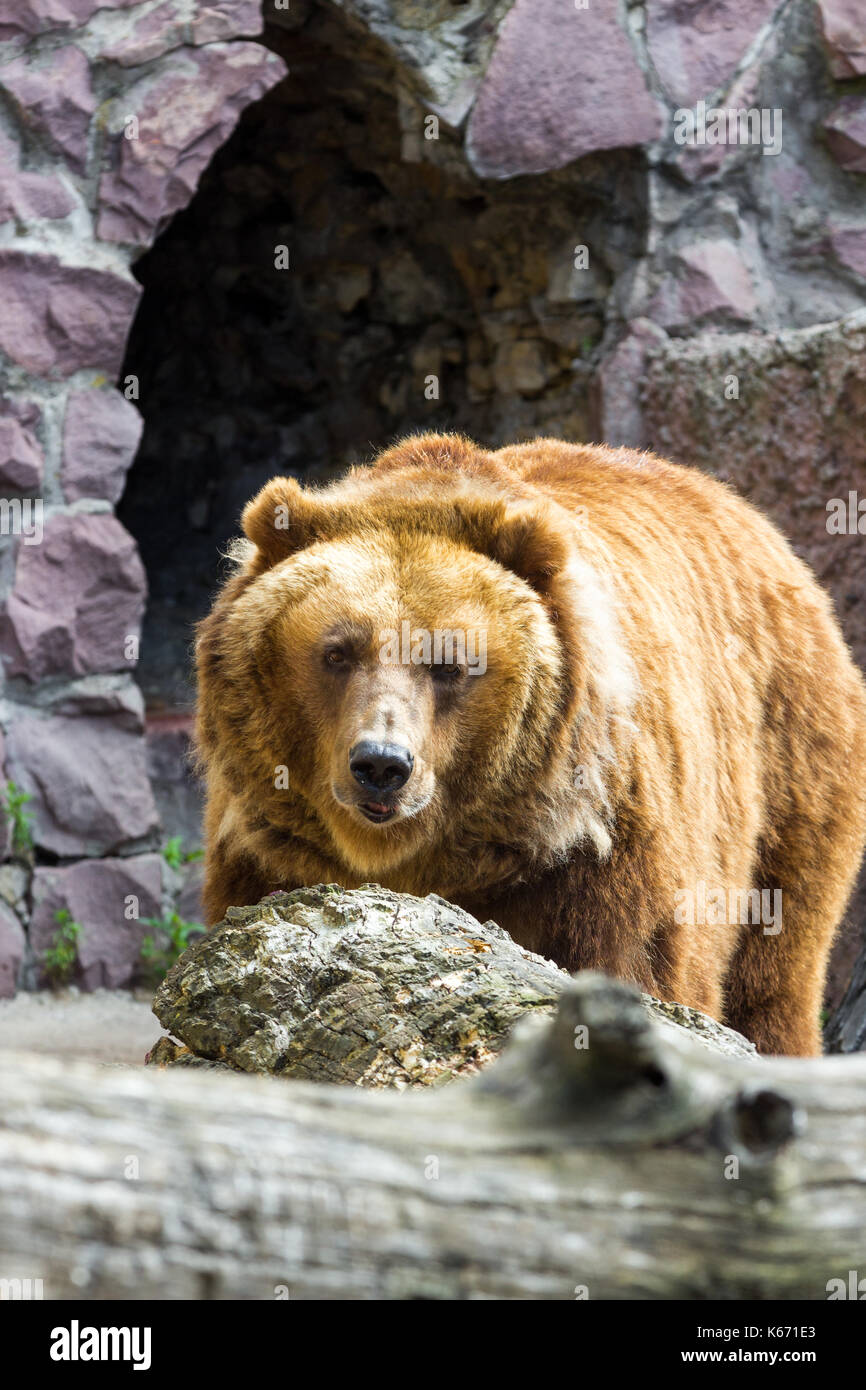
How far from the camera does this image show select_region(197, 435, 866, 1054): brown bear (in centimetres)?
329

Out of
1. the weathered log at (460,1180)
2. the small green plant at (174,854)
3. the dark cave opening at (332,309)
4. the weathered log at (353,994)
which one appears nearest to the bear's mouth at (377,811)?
the weathered log at (353,994)

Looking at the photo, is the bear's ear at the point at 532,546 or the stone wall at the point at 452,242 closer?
the bear's ear at the point at 532,546

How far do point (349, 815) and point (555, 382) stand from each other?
138 inches

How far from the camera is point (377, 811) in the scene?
3113mm

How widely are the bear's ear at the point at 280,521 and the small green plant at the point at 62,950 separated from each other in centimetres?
240

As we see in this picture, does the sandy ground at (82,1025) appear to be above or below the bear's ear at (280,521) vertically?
below

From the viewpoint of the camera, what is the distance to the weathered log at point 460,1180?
131 cm

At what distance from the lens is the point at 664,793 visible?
3.48 meters

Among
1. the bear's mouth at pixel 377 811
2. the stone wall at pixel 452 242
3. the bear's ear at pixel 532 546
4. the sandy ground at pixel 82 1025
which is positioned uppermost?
the stone wall at pixel 452 242

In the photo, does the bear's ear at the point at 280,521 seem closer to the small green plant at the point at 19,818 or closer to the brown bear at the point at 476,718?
the brown bear at the point at 476,718

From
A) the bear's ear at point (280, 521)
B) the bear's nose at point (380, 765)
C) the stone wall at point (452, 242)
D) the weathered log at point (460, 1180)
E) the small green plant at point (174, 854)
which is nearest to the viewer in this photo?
the weathered log at point (460, 1180)

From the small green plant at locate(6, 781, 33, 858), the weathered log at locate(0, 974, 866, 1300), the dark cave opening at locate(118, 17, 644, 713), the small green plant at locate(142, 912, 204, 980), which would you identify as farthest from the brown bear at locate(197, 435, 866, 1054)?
the dark cave opening at locate(118, 17, 644, 713)

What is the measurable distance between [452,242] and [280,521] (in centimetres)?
344

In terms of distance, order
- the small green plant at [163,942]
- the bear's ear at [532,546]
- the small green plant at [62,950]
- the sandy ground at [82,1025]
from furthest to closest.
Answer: the small green plant at [163,942]
the small green plant at [62,950]
the sandy ground at [82,1025]
the bear's ear at [532,546]
